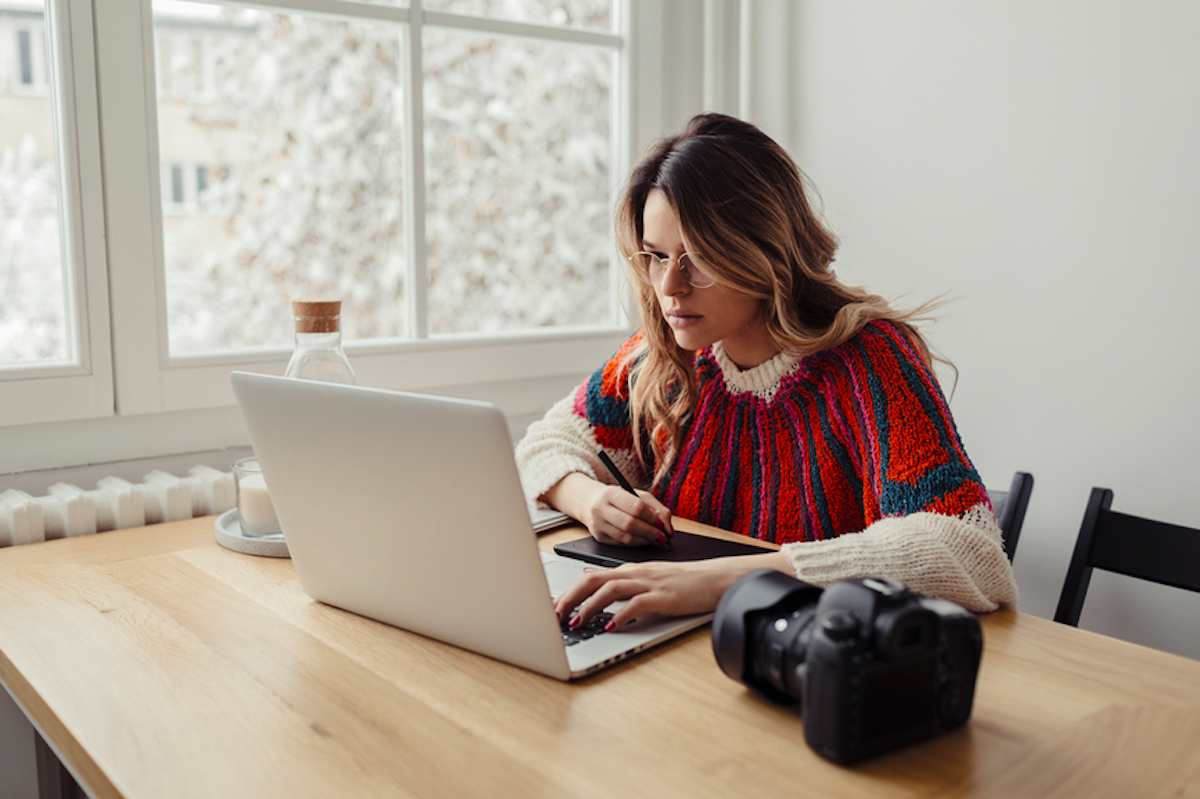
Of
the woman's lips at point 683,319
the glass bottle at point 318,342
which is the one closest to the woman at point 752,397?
the woman's lips at point 683,319

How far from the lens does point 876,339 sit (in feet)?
4.72

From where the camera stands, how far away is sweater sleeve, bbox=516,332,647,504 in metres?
1.66

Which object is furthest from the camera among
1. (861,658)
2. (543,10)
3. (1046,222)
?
(543,10)

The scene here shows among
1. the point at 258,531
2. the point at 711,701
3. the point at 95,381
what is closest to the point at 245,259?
the point at 95,381

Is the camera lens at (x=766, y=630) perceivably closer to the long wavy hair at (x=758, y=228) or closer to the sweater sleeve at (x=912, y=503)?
the sweater sleeve at (x=912, y=503)

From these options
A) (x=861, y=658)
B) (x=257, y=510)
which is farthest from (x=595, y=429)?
(x=861, y=658)

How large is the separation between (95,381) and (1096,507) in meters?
1.48

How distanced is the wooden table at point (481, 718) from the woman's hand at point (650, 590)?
39mm

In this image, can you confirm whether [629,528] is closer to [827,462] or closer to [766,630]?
[827,462]

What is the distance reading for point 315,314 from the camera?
1453mm

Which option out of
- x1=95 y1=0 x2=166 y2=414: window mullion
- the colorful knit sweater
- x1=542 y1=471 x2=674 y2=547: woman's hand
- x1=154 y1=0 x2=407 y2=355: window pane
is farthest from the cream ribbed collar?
x1=95 y1=0 x2=166 y2=414: window mullion

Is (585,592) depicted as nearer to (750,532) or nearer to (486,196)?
(750,532)

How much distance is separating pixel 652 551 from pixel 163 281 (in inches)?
36.3

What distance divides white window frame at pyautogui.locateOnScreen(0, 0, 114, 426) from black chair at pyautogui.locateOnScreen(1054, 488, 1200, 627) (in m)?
1.46
